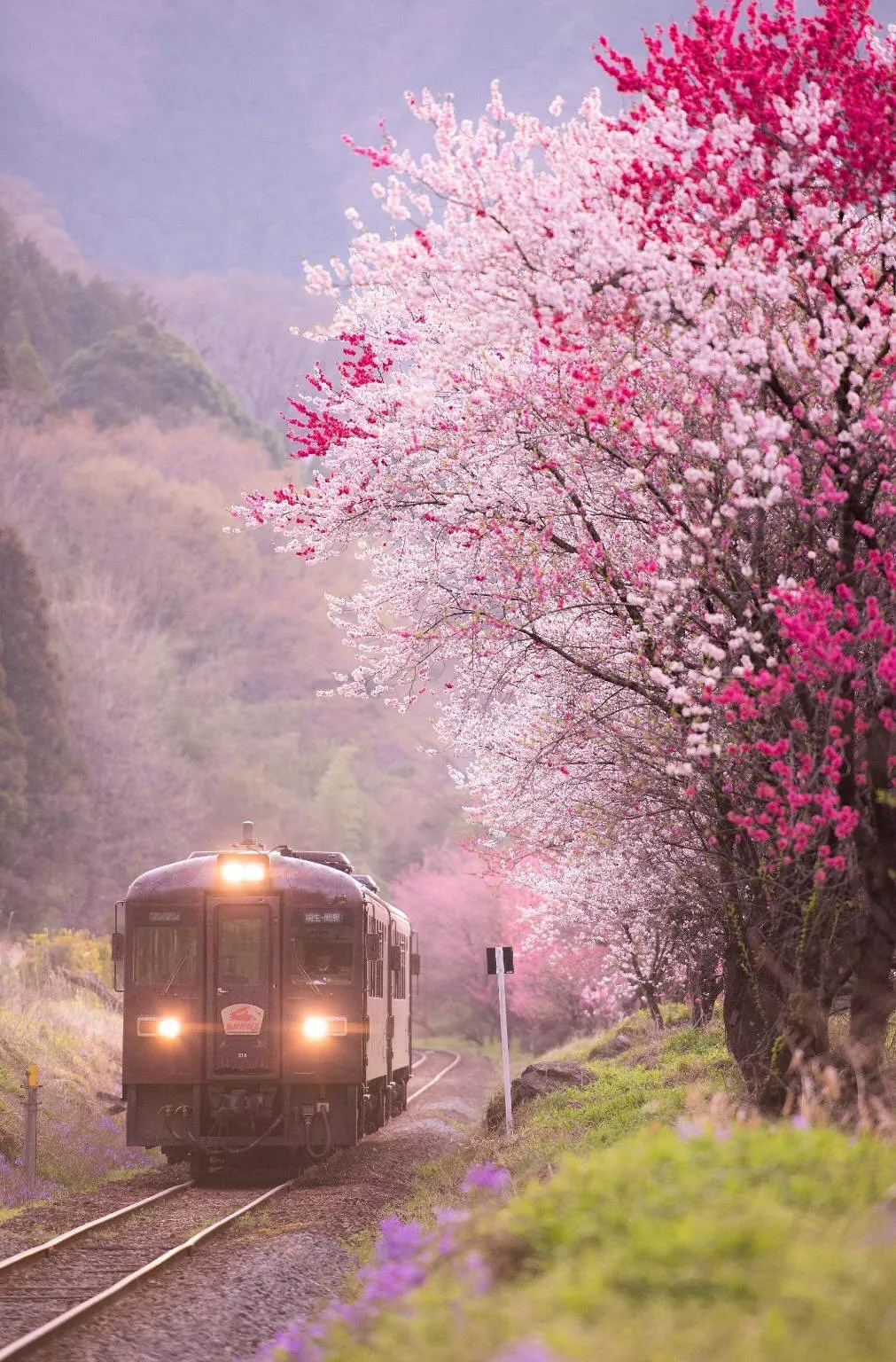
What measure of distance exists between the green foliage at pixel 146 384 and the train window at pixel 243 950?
186 ft

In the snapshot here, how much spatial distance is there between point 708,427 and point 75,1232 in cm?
732

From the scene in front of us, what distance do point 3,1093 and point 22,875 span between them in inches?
916

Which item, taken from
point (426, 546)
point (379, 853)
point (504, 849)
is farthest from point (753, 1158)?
point (379, 853)

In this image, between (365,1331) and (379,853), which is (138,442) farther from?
(365,1331)

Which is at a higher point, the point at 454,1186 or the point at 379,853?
the point at 379,853

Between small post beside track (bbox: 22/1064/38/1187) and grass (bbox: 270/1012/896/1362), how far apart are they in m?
8.46

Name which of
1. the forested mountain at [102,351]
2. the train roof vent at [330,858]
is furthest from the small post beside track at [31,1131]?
the forested mountain at [102,351]

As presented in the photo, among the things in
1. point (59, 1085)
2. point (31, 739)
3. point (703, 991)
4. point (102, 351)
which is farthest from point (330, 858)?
point (102, 351)

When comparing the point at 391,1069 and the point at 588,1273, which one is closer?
the point at 588,1273

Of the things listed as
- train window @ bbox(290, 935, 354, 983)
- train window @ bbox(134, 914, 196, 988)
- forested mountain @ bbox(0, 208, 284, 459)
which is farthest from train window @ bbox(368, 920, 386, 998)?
forested mountain @ bbox(0, 208, 284, 459)

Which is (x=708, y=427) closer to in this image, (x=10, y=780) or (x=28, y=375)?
(x=10, y=780)

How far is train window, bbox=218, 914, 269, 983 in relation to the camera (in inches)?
579

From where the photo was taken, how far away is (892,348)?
9328 mm

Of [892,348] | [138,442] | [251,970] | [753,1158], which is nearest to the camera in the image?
[753,1158]
